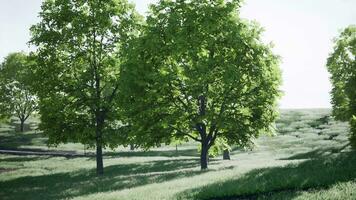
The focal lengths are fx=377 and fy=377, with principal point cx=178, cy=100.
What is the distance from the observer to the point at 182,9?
24938 mm

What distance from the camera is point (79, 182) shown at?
1056 inches

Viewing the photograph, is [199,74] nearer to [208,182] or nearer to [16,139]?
[208,182]

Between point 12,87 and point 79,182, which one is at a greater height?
point 12,87

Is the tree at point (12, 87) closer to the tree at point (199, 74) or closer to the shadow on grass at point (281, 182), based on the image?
the tree at point (199, 74)

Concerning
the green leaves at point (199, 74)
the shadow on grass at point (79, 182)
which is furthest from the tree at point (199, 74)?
the shadow on grass at point (79, 182)

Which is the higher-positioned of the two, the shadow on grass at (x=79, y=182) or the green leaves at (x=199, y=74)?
the green leaves at (x=199, y=74)

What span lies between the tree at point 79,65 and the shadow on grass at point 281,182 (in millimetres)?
14951

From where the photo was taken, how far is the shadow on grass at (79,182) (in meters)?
22.0

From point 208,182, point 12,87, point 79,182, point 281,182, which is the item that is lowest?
point 79,182

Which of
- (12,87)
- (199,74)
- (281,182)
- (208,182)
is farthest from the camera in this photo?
(12,87)

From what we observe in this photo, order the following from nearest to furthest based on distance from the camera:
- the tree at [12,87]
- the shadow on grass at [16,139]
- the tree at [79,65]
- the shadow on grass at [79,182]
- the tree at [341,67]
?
1. the shadow on grass at [79,182]
2. the tree at [79,65]
3. the tree at [341,67]
4. the shadow on grass at [16,139]
5. the tree at [12,87]

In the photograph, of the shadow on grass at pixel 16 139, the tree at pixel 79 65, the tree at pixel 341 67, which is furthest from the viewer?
the shadow on grass at pixel 16 139

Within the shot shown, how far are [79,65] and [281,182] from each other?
20.6m

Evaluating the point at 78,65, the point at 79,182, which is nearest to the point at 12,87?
the point at 78,65
